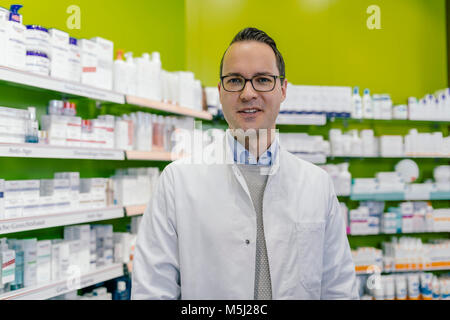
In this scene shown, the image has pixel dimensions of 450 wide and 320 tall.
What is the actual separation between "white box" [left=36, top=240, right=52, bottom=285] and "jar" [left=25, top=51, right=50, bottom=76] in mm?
1019

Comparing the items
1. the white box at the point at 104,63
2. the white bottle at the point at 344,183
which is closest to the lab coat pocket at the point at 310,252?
the white box at the point at 104,63

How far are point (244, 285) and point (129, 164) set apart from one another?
2802mm

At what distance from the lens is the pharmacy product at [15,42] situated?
2106 mm

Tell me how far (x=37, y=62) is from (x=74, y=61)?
0.31 m

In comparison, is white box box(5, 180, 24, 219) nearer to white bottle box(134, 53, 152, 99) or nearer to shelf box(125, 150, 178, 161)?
shelf box(125, 150, 178, 161)

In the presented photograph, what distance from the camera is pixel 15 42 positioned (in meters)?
2.14

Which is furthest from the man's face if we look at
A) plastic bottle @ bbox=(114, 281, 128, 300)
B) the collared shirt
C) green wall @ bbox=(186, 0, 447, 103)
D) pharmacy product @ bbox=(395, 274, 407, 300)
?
pharmacy product @ bbox=(395, 274, 407, 300)

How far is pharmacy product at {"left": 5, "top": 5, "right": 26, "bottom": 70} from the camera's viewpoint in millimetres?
2106

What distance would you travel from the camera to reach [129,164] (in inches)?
150

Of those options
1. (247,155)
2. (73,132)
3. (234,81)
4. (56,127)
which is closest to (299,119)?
(73,132)

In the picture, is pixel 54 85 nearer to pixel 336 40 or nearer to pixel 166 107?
pixel 166 107

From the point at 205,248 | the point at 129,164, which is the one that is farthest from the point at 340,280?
the point at 129,164
